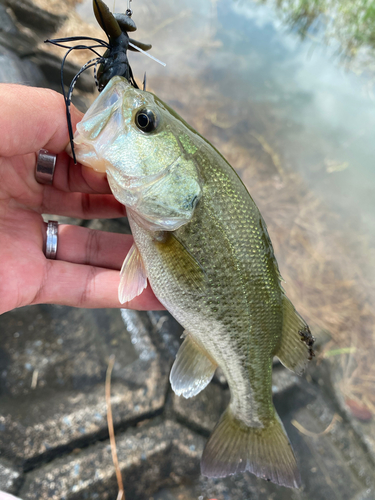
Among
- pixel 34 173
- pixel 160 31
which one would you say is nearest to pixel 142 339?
pixel 34 173

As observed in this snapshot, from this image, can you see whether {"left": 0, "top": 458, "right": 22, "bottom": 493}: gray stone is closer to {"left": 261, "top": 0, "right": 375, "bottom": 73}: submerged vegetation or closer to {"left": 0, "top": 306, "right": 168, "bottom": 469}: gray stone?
{"left": 0, "top": 306, "right": 168, "bottom": 469}: gray stone

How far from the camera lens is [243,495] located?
7.13ft

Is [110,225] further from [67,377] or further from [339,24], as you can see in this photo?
[339,24]

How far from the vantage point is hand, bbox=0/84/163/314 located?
121 centimetres

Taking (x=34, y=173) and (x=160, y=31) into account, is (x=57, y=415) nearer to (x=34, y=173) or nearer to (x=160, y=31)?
(x=34, y=173)

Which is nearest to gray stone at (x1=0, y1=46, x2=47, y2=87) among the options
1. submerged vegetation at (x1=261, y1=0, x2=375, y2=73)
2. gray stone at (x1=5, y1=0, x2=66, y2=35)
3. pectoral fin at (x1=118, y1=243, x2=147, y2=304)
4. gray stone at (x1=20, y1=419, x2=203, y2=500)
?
gray stone at (x1=5, y1=0, x2=66, y2=35)

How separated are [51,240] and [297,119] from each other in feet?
17.5

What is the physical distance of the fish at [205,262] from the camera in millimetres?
1193

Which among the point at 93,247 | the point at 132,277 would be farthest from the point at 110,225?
the point at 132,277

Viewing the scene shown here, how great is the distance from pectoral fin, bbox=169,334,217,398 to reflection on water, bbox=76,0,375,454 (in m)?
2.32

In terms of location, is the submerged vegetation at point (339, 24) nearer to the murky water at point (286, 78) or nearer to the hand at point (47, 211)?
the murky water at point (286, 78)

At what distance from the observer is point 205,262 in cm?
133

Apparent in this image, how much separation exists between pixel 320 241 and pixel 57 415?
396cm

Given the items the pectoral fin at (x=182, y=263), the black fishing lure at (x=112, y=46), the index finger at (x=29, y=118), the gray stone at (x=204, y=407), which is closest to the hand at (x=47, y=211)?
the index finger at (x=29, y=118)
